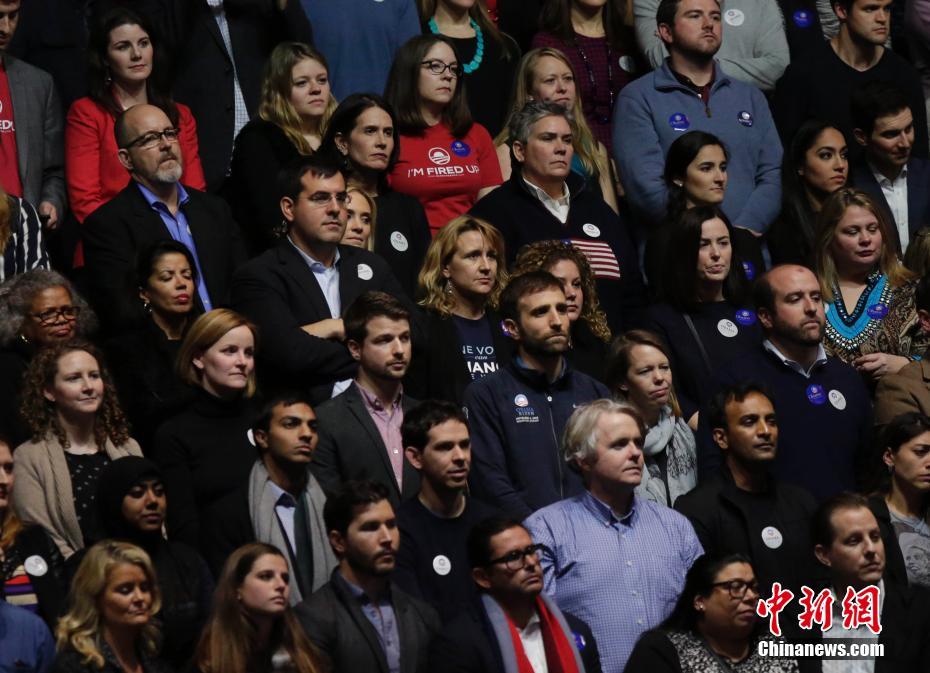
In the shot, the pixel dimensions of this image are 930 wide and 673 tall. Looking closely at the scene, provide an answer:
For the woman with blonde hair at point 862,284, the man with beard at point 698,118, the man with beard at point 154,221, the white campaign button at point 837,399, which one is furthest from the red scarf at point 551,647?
the man with beard at point 698,118

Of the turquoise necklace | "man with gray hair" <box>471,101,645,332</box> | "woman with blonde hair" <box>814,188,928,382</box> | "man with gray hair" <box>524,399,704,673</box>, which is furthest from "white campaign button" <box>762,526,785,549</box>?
the turquoise necklace

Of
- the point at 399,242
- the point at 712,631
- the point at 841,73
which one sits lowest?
the point at 712,631

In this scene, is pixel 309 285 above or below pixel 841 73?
below

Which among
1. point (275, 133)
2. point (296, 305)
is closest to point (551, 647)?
point (296, 305)

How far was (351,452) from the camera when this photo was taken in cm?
793

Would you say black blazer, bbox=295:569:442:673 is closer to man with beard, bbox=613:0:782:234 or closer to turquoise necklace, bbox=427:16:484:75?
man with beard, bbox=613:0:782:234

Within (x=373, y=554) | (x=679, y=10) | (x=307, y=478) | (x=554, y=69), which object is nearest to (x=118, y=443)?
(x=307, y=478)

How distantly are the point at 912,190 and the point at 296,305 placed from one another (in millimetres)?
3629

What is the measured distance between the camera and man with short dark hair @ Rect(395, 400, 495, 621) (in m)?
7.55

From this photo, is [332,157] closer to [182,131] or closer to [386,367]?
[182,131]

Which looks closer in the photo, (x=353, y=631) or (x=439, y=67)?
(x=353, y=631)

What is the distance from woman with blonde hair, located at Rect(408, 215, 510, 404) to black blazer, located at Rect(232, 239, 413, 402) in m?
0.19

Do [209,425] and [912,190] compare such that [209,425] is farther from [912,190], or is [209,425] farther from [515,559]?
[912,190]

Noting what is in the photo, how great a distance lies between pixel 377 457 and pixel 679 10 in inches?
142
